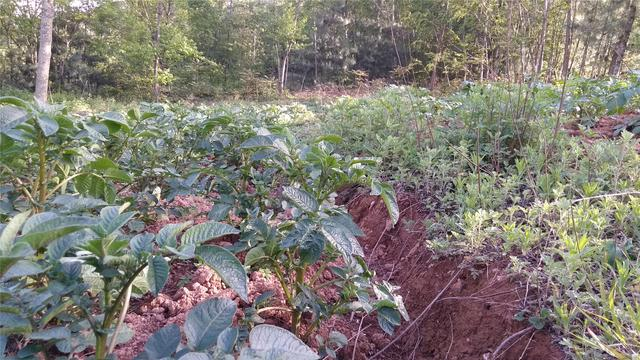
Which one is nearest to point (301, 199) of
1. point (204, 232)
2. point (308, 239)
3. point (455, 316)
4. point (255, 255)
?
point (308, 239)

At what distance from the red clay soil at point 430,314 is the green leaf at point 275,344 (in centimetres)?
71

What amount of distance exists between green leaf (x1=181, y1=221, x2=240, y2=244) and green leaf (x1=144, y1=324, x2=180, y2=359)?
0.52 feet

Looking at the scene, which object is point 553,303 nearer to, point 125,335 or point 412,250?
point 412,250

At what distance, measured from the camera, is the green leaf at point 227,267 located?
0.80m

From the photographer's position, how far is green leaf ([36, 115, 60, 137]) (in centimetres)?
115

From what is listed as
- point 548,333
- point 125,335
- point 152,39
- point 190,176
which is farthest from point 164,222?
point 152,39

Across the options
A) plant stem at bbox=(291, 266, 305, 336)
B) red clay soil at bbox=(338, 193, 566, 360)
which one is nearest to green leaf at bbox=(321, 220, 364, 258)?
plant stem at bbox=(291, 266, 305, 336)

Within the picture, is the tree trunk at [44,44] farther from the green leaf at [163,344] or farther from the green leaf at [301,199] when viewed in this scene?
the green leaf at [163,344]

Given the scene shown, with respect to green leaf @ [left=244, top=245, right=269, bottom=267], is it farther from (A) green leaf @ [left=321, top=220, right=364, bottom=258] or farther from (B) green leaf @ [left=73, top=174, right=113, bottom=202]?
(B) green leaf @ [left=73, top=174, right=113, bottom=202]

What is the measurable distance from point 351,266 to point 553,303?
2.40 feet

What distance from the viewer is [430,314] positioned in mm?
1913

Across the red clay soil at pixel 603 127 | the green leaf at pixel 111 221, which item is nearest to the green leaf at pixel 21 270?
the green leaf at pixel 111 221

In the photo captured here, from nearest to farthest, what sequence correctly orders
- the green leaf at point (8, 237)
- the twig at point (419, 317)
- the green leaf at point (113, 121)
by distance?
the green leaf at point (8, 237), the green leaf at point (113, 121), the twig at point (419, 317)

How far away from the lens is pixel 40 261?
83cm
